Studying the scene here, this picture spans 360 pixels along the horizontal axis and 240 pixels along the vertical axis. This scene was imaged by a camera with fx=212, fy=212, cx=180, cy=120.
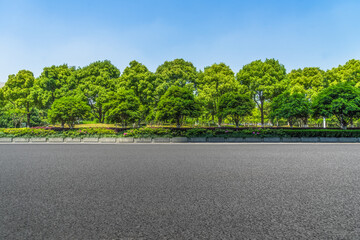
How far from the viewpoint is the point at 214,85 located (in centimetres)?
3484

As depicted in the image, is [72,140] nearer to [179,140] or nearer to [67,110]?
[179,140]

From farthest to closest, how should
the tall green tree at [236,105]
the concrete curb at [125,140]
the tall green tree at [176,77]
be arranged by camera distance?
the tall green tree at [176,77]
the tall green tree at [236,105]
the concrete curb at [125,140]

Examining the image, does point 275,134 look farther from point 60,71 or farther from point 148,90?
point 60,71

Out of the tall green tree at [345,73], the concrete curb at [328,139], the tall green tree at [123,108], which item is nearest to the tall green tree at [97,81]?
the tall green tree at [123,108]

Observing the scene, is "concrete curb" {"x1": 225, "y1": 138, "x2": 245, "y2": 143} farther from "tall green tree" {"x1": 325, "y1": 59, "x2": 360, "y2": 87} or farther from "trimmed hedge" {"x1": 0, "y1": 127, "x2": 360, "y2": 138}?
"tall green tree" {"x1": 325, "y1": 59, "x2": 360, "y2": 87}

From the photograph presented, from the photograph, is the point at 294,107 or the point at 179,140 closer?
the point at 179,140

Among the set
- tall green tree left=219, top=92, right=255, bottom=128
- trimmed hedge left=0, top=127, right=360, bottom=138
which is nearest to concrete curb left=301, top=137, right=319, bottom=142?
trimmed hedge left=0, top=127, right=360, bottom=138

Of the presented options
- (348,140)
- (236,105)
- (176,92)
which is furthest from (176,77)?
(348,140)

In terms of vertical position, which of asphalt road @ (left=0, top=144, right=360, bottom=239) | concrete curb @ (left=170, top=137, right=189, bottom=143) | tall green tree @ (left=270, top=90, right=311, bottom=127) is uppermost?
tall green tree @ (left=270, top=90, right=311, bottom=127)

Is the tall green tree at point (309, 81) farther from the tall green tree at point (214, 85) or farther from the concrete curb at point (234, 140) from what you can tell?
the concrete curb at point (234, 140)

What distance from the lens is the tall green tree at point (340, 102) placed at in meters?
20.8

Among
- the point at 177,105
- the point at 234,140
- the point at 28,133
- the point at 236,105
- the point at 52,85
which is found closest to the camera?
the point at 234,140

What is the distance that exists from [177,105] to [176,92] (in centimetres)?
221

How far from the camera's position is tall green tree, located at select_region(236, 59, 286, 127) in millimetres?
34094
